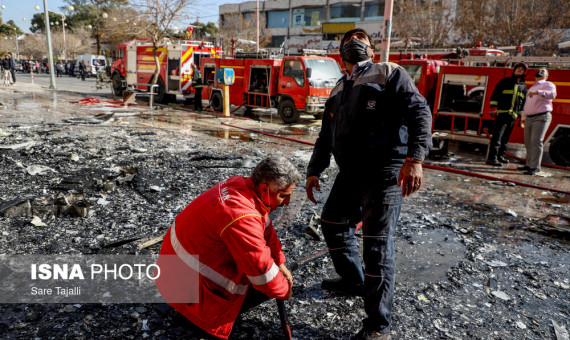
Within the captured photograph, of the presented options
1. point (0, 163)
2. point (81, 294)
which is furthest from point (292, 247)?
point (0, 163)

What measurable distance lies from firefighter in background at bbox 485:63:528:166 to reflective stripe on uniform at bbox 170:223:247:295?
709 cm

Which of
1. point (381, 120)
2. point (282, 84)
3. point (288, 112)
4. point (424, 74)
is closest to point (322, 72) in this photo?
point (282, 84)

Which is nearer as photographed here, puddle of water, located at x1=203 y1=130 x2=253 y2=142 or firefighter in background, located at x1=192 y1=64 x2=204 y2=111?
puddle of water, located at x1=203 y1=130 x2=253 y2=142

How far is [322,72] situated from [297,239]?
9330mm

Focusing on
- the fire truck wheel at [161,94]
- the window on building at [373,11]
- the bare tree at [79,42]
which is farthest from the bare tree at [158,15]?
the bare tree at [79,42]

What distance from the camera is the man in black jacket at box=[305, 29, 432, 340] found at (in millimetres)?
2375

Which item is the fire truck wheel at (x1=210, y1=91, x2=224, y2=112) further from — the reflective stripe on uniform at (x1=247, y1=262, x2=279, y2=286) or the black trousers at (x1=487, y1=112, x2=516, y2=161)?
the reflective stripe on uniform at (x1=247, y1=262, x2=279, y2=286)

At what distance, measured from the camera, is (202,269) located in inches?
84.1

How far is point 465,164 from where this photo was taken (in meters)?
8.03

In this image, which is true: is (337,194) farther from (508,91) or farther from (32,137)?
(32,137)

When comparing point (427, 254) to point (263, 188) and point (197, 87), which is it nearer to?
point (263, 188)

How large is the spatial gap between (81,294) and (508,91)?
7.64m

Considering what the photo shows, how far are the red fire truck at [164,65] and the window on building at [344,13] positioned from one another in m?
28.3

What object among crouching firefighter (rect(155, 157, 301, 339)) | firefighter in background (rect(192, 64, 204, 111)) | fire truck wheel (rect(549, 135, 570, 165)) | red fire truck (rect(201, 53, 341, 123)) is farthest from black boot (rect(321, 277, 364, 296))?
firefighter in background (rect(192, 64, 204, 111))
